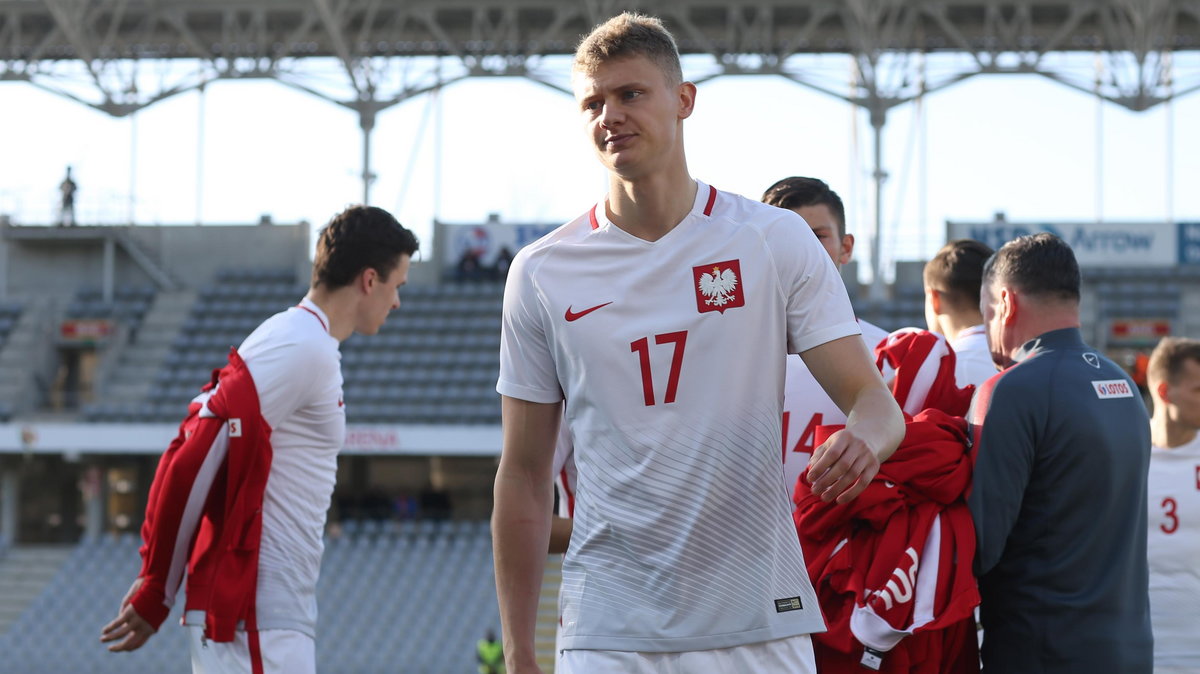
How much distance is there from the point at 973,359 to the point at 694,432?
5.14 feet

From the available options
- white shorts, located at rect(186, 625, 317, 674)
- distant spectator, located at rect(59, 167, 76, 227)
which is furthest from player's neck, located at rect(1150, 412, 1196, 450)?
distant spectator, located at rect(59, 167, 76, 227)

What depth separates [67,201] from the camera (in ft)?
79.0

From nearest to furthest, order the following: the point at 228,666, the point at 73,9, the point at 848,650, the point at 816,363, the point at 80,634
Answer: the point at 816,363, the point at 848,650, the point at 228,666, the point at 80,634, the point at 73,9

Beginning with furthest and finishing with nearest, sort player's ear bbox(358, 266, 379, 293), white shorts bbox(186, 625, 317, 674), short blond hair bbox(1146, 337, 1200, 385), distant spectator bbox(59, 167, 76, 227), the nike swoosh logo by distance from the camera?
distant spectator bbox(59, 167, 76, 227), short blond hair bbox(1146, 337, 1200, 385), player's ear bbox(358, 266, 379, 293), white shorts bbox(186, 625, 317, 674), the nike swoosh logo

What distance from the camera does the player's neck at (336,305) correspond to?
3910 millimetres

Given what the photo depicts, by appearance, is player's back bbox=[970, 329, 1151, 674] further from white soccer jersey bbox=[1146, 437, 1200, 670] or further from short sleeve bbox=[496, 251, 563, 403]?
short sleeve bbox=[496, 251, 563, 403]

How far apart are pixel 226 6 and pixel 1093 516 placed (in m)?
21.2

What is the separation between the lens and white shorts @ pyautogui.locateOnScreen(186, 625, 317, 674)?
354cm

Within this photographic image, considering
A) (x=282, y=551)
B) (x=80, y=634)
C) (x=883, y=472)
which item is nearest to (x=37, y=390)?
(x=80, y=634)

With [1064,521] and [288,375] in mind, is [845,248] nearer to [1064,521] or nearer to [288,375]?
[1064,521]

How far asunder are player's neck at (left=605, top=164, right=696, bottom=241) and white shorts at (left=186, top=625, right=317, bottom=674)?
171 centimetres

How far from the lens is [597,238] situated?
2461mm

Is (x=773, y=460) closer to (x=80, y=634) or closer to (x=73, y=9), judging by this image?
(x=80, y=634)

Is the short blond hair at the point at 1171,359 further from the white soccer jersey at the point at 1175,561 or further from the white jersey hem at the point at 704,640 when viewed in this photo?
the white jersey hem at the point at 704,640
